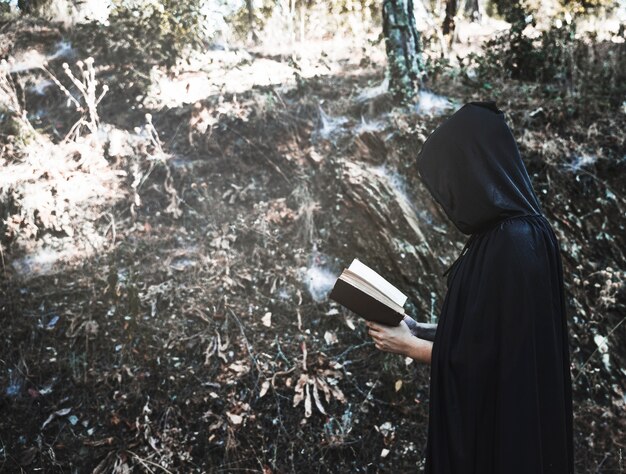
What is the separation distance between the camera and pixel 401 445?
3020 millimetres

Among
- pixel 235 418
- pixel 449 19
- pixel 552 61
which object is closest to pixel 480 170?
pixel 235 418

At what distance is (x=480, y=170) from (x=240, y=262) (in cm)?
233

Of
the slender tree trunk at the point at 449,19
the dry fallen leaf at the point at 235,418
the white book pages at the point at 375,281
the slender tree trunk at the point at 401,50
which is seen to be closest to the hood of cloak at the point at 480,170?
the white book pages at the point at 375,281

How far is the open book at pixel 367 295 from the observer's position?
185cm

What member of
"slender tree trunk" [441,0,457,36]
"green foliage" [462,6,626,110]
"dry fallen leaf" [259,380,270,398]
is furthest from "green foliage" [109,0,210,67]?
"slender tree trunk" [441,0,457,36]

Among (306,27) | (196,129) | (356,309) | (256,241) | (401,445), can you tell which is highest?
(306,27)

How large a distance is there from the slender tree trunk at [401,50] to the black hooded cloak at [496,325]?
305 cm

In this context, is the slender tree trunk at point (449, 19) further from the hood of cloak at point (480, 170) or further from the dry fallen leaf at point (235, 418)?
the dry fallen leaf at point (235, 418)

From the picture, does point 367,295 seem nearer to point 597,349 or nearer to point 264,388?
point 264,388

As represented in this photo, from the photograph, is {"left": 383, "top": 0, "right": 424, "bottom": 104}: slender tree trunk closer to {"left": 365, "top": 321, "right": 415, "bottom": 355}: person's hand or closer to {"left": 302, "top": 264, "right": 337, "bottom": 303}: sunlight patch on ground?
{"left": 302, "top": 264, "right": 337, "bottom": 303}: sunlight patch on ground

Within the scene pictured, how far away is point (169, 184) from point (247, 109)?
46.6 inches

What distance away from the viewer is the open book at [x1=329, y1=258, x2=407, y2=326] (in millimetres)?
1852

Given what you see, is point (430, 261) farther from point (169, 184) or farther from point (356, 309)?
point (169, 184)

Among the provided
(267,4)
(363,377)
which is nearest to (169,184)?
(363,377)
